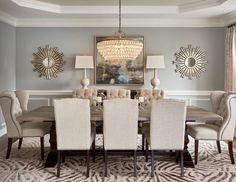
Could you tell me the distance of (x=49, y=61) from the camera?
679 centimetres

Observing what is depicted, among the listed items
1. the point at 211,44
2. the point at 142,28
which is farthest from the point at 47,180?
the point at 211,44

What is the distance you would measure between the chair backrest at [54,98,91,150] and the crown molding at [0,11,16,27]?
3344 mm

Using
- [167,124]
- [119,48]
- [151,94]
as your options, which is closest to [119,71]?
[151,94]

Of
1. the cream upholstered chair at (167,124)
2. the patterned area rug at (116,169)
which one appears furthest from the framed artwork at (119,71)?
the cream upholstered chair at (167,124)

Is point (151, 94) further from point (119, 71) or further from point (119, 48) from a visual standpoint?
point (119, 48)

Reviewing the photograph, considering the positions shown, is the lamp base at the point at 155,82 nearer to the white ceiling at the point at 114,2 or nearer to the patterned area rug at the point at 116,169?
the white ceiling at the point at 114,2

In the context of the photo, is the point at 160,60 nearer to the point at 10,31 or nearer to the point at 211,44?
the point at 211,44

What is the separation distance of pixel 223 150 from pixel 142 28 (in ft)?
11.0

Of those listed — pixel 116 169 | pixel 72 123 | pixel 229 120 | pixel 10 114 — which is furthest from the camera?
pixel 10 114

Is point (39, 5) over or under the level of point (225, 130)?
over

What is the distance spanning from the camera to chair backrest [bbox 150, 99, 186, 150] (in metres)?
3.56

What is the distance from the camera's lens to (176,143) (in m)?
3.64

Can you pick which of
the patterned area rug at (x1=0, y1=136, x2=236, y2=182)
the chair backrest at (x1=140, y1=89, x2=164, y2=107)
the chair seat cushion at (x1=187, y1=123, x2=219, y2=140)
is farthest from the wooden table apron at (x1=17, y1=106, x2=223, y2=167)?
the chair backrest at (x1=140, y1=89, x2=164, y2=107)

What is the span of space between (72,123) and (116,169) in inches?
36.5
